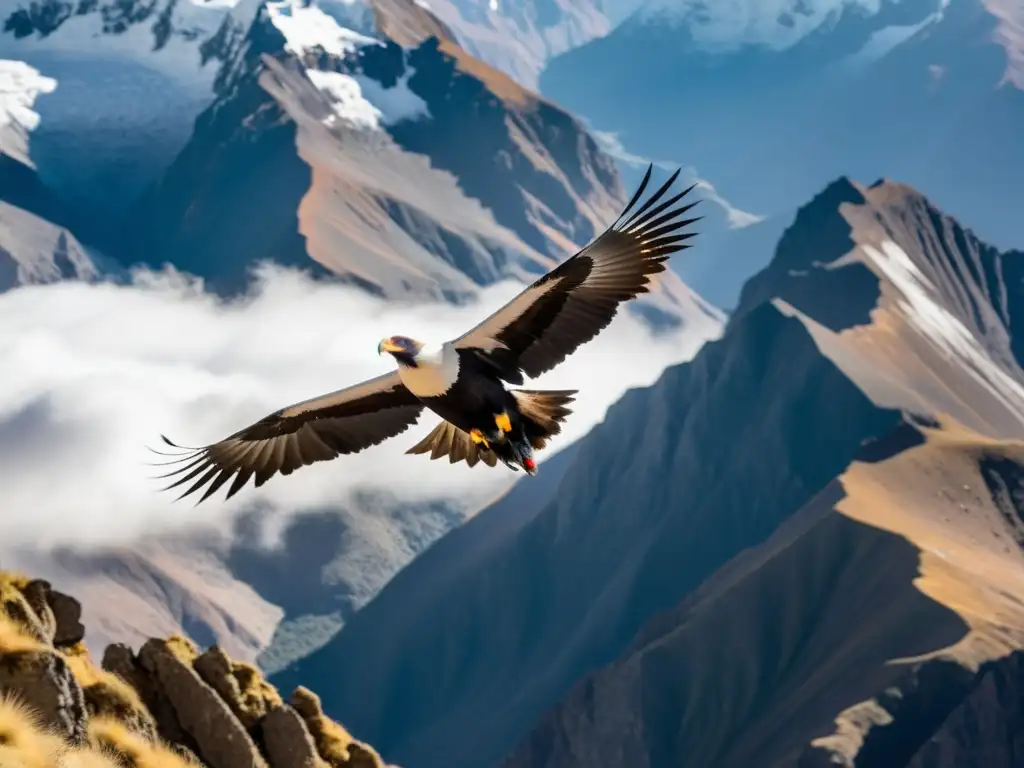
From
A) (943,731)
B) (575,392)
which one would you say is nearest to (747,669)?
(943,731)

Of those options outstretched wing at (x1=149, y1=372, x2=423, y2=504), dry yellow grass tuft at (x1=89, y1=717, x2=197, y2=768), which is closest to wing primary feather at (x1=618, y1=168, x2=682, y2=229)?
outstretched wing at (x1=149, y1=372, x2=423, y2=504)

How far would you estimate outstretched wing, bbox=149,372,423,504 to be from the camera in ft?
89.1

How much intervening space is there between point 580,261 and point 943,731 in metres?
119

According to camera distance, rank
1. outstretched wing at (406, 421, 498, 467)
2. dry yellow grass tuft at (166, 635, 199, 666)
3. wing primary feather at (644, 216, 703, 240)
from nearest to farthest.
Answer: wing primary feather at (644, 216, 703, 240) → outstretched wing at (406, 421, 498, 467) → dry yellow grass tuft at (166, 635, 199, 666)

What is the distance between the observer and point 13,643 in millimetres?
23859

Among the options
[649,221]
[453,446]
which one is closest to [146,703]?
Result: [453,446]

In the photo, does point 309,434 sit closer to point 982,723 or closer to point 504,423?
point 504,423

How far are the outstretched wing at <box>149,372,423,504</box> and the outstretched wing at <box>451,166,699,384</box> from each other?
7.01ft

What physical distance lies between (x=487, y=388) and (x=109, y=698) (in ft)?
28.6

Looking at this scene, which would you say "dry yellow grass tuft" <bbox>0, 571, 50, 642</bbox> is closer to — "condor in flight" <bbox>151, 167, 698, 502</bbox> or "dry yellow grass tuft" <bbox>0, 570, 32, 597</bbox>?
"dry yellow grass tuft" <bbox>0, 570, 32, 597</bbox>

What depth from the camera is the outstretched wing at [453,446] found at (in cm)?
2708

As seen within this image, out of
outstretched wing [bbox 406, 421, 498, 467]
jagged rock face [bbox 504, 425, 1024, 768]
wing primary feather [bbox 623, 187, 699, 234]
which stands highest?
wing primary feather [bbox 623, 187, 699, 234]

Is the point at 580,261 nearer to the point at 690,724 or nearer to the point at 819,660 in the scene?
the point at 819,660

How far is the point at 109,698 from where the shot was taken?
26.9 meters
